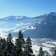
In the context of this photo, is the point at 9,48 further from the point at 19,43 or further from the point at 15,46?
the point at 15,46

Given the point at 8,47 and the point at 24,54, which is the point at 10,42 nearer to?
the point at 8,47

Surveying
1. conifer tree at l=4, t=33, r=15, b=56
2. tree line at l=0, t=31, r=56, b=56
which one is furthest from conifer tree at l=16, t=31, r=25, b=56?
conifer tree at l=4, t=33, r=15, b=56

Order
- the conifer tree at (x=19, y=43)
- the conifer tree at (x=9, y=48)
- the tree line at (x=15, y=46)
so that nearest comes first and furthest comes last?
the conifer tree at (x=9, y=48), the tree line at (x=15, y=46), the conifer tree at (x=19, y=43)

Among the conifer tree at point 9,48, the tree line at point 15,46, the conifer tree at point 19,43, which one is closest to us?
the conifer tree at point 9,48

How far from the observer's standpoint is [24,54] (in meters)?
42.2

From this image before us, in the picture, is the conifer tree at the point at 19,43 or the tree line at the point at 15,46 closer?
the tree line at the point at 15,46

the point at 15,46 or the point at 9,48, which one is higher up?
the point at 15,46

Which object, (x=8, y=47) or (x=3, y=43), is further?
(x=3, y=43)

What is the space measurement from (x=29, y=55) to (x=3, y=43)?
582 cm

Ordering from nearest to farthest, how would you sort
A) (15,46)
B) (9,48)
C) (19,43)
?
(9,48), (19,43), (15,46)

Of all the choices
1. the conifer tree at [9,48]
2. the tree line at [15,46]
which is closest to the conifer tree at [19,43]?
the tree line at [15,46]

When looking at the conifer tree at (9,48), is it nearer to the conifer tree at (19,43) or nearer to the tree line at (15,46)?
the tree line at (15,46)

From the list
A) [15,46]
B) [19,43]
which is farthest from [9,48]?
[15,46]

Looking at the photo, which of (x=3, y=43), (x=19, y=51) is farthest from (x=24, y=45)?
(x=3, y=43)
